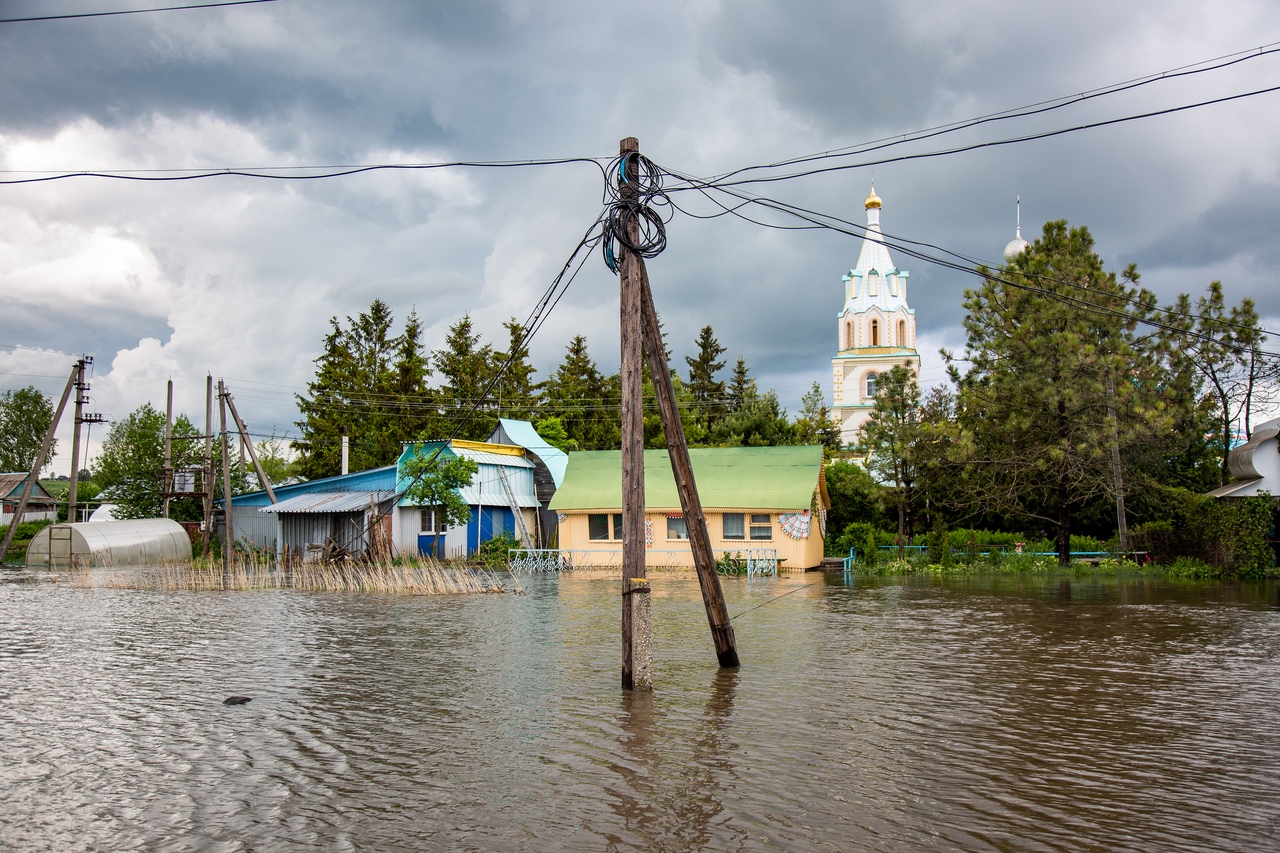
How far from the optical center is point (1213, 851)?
20.2ft

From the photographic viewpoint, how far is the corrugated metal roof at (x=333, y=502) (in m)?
35.5

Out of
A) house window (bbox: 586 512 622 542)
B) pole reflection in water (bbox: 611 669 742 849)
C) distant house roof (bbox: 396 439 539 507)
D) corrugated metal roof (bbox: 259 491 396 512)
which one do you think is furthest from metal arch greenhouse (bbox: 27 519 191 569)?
pole reflection in water (bbox: 611 669 742 849)

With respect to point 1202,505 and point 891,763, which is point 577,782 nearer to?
point 891,763

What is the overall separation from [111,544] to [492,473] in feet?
48.9

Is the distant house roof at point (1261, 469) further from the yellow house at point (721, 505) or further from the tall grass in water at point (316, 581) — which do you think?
the tall grass in water at point (316, 581)

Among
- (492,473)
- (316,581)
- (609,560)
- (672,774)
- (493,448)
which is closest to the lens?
(672,774)

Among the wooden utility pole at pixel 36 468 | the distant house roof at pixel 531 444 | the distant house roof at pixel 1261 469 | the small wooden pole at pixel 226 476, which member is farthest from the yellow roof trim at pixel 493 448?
the distant house roof at pixel 1261 469

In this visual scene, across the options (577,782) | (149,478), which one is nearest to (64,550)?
(149,478)

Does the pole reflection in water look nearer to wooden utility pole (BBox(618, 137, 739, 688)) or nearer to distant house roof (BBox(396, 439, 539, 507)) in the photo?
wooden utility pole (BBox(618, 137, 739, 688))

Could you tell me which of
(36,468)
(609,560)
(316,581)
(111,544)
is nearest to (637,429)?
(316,581)

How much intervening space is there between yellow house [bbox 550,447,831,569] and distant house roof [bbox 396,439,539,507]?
4.06 metres

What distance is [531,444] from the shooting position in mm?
43094

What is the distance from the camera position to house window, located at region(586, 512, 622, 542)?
116ft

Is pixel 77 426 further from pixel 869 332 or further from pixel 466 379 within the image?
pixel 869 332
